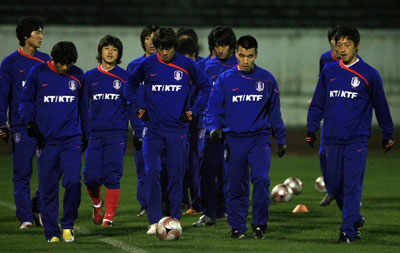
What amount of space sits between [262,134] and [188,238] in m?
1.27

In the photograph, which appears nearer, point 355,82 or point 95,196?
point 355,82

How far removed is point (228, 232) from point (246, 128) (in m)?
1.27

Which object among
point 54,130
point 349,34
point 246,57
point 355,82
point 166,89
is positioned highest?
point 349,34

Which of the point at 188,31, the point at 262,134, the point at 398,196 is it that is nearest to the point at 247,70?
the point at 262,134

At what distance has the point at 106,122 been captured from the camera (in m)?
9.75

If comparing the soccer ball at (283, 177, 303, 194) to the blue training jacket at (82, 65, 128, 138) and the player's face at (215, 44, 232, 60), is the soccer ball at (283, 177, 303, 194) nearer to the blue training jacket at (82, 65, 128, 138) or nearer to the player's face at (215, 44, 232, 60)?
the player's face at (215, 44, 232, 60)

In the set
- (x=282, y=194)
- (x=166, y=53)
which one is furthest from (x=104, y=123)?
(x=282, y=194)

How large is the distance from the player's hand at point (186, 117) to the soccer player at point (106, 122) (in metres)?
1.17

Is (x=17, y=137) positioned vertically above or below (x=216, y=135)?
below

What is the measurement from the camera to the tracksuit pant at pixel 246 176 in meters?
8.55

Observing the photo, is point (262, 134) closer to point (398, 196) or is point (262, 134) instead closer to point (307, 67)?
point (398, 196)

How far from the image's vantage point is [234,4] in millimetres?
28500

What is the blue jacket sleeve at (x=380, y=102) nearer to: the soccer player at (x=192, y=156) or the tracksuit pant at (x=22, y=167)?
the soccer player at (x=192, y=156)

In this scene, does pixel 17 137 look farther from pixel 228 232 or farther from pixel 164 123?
pixel 228 232
